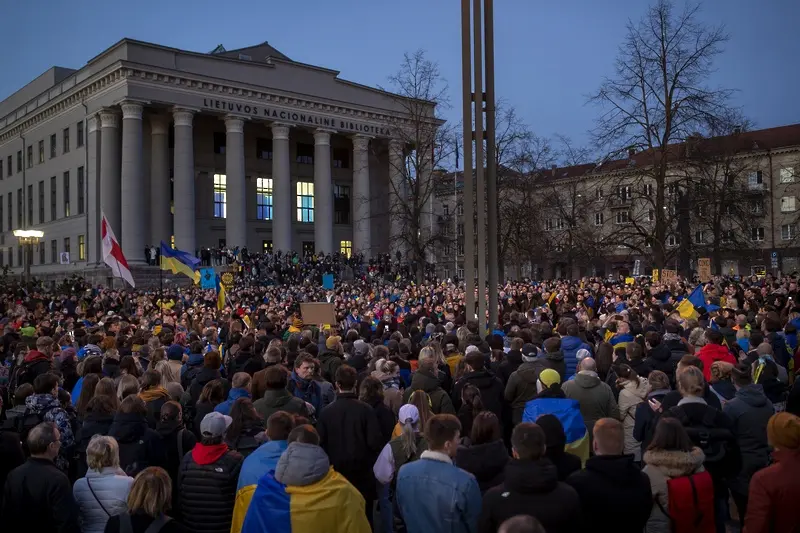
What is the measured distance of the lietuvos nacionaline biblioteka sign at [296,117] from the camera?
47125mm

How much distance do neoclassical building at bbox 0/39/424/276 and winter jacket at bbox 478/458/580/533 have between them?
41931 millimetres

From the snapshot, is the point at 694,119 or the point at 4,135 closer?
the point at 694,119

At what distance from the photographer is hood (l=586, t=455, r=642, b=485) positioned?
14.4 feet

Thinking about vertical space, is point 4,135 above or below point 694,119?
above

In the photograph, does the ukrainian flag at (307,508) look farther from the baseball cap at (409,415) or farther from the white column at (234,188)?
the white column at (234,188)

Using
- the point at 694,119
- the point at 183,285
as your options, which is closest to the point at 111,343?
the point at 694,119

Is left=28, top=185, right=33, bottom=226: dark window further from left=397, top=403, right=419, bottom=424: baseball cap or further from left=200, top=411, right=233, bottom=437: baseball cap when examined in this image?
left=397, top=403, right=419, bottom=424: baseball cap

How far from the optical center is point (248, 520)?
15.1ft

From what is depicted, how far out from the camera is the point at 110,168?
45844 millimetres

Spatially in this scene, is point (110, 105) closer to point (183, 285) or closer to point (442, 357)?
point (183, 285)

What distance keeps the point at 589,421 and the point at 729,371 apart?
1554mm

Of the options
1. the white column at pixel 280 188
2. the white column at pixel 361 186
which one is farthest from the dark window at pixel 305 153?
the white column at pixel 280 188

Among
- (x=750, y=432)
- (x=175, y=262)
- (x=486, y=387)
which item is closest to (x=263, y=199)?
(x=175, y=262)

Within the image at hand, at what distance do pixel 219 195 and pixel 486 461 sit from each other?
2003 inches
